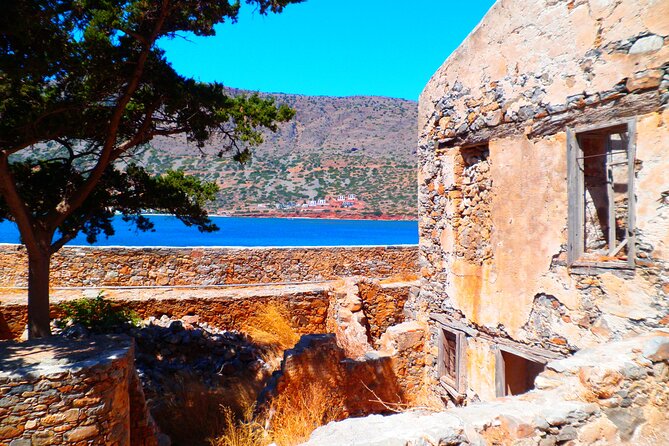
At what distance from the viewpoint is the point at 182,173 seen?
10234mm

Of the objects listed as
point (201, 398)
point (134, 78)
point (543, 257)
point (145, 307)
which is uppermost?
point (134, 78)

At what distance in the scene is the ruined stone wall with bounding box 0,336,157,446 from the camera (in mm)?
5250

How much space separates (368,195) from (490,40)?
187 feet

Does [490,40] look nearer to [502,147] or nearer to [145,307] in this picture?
[502,147]

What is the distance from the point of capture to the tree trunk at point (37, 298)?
798cm

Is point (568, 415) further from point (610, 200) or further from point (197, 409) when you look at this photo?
point (197, 409)

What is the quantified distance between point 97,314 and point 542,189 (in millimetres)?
10574

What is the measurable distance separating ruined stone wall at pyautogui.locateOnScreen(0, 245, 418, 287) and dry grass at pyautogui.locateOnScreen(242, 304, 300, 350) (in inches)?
83.2

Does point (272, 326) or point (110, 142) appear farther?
point (272, 326)

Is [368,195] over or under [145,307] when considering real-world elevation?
over

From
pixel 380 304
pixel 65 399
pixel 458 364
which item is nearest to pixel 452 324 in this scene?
pixel 458 364

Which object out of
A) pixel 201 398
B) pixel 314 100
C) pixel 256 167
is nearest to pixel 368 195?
pixel 256 167

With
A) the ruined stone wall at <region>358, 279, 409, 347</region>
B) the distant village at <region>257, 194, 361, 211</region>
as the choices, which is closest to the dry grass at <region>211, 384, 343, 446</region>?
the ruined stone wall at <region>358, 279, 409, 347</region>

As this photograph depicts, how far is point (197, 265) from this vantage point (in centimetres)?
1420
